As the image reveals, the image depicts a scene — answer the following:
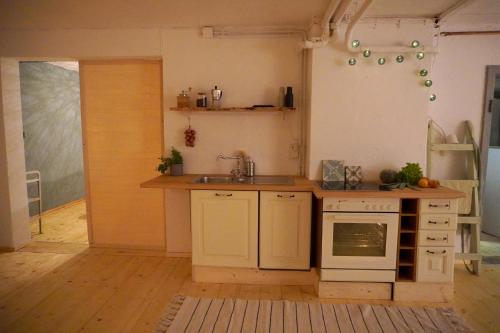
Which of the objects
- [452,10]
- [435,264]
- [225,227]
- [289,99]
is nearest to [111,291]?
[225,227]

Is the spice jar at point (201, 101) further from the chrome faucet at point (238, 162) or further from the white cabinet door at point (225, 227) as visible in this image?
the white cabinet door at point (225, 227)

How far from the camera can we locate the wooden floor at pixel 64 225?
3.91 metres

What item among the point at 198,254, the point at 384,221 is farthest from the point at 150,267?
the point at 384,221

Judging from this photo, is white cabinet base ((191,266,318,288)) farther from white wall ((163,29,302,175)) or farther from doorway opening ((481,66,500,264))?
doorway opening ((481,66,500,264))

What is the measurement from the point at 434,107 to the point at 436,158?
509 millimetres

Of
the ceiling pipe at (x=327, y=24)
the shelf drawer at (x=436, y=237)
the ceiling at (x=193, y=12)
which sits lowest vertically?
the shelf drawer at (x=436, y=237)

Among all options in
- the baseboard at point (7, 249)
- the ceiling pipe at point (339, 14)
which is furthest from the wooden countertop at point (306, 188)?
the baseboard at point (7, 249)

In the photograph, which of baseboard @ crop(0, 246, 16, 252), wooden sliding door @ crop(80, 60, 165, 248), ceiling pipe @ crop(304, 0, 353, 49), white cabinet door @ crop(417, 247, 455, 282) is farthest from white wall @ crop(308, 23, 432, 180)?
baseboard @ crop(0, 246, 16, 252)

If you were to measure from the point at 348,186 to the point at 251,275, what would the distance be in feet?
3.81

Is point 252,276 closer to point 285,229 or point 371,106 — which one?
point 285,229

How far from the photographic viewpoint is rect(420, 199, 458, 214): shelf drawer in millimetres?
2443

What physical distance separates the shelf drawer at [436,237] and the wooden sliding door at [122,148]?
2.55 metres

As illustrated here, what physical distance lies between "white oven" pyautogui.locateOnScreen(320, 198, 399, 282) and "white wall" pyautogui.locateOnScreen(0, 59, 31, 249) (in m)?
3.36

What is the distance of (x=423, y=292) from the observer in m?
2.55
